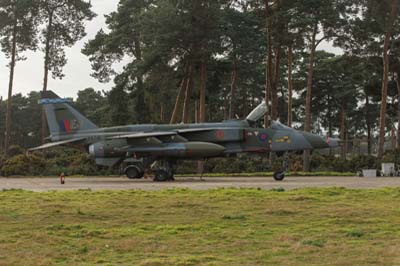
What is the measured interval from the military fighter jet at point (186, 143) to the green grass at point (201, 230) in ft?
38.1

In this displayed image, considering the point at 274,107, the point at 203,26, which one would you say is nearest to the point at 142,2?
the point at 203,26

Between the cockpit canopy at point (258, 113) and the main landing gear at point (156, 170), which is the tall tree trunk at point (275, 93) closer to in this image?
the cockpit canopy at point (258, 113)

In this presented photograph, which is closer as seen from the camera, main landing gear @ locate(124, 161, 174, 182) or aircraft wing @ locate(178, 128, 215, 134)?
main landing gear @ locate(124, 161, 174, 182)

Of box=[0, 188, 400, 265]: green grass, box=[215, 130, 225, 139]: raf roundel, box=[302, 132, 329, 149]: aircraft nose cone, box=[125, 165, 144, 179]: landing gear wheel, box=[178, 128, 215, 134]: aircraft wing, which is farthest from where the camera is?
box=[125, 165, 144, 179]: landing gear wheel

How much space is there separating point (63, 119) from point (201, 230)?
21955 mm

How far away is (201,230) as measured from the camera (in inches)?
371

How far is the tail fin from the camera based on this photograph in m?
30.0

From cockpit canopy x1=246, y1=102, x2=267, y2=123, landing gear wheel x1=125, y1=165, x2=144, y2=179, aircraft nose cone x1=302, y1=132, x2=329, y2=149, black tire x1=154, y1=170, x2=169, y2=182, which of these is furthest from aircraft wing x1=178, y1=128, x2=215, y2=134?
aircraft nose cone x1=302, y1=132, x2=329, y2=149

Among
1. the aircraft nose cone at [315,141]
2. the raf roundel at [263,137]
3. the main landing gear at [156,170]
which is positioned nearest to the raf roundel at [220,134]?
the raf roundel at [263,137]

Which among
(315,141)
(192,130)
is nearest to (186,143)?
(192,130)

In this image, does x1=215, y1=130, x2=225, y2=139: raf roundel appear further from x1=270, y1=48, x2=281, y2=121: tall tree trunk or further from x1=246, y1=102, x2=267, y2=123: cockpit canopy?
x1=270, y1=48, x2=281, y2=121: tall tree trunk

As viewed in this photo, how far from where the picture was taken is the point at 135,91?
56.6m

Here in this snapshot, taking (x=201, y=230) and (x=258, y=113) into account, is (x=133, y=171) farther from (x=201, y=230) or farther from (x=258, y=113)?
(x=201, y=230)

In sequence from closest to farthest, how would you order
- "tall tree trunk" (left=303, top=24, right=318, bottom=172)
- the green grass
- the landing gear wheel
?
the green grass < the landing gear wheel < "tall tree trunk" (left=303, top=24, right=318, bottom=172)
